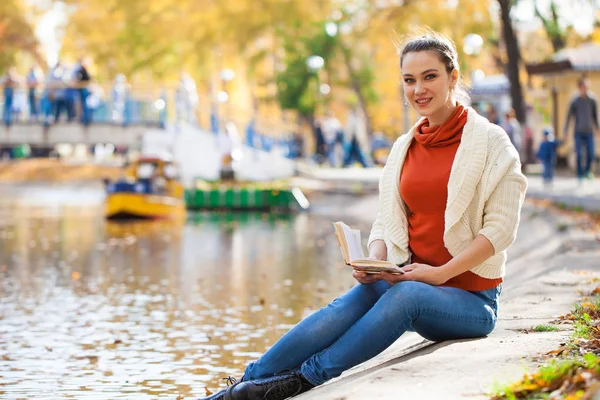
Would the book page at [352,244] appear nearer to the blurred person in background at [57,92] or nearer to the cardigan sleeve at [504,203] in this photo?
the cardigan sleeve at [504,203]

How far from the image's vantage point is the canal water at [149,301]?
30.8 ft

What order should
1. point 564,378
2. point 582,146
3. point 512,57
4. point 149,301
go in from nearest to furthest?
point 564,378 < point 149,301 < point 582,146 < point 512,57

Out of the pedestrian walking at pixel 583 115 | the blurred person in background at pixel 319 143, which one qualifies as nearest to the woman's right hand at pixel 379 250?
the pedestrian walking at pixel 583 115

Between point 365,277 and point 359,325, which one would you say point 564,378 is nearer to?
point 359,325

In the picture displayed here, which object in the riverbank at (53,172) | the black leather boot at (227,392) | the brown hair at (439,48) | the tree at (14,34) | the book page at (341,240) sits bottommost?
the riverbank at (53,172)

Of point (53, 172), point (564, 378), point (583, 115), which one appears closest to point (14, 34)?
point (53, 172)

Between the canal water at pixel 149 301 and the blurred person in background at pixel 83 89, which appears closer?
the canal water at pixel 149 301

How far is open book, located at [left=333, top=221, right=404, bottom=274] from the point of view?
279 inches

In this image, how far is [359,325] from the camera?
23.1ft

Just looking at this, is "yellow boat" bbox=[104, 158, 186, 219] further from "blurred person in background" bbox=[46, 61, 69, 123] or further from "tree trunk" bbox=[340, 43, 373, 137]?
"tree trunk" bbox=[340, 43, 373, 137]

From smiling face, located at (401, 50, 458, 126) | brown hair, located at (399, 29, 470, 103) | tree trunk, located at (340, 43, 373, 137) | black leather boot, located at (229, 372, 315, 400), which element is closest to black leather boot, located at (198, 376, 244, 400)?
black leather boot, located at (229, 372, 315, 400)

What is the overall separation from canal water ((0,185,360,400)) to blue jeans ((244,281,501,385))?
5.06 ft

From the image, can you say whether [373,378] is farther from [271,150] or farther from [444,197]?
[271,150]

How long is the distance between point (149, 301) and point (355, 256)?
690cm
